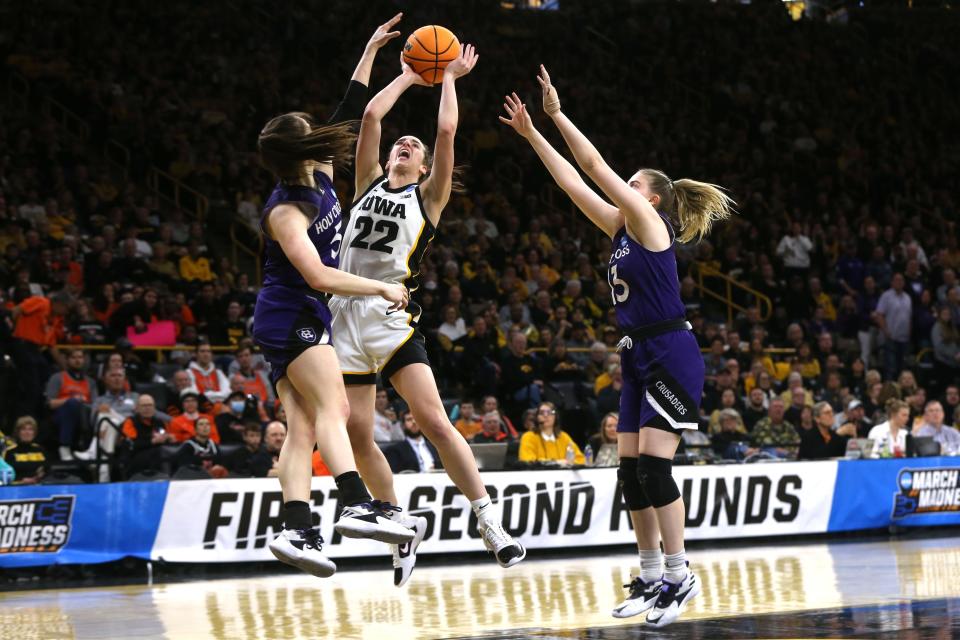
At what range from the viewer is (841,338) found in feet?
67.6

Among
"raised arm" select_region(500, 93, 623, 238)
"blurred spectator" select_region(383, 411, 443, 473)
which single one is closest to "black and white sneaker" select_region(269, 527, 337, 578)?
"raised arm" select_region(500, 93, 623, 238)

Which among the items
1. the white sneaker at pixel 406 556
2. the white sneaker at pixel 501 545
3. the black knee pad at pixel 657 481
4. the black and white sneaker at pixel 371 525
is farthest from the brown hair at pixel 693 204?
the black and white sneaker at pixel 371 525

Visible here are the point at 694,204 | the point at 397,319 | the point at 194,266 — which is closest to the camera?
the point at 397,319

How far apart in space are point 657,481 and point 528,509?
614 centimetres

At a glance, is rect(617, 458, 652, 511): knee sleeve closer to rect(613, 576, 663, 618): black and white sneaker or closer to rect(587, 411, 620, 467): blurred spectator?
rect(613, 576, 663, 618): black and white sneaker

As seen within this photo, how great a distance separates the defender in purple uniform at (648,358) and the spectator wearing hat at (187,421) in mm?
6809

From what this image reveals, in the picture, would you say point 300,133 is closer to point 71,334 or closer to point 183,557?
point 183,557

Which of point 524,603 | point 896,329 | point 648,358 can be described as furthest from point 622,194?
point 896,329

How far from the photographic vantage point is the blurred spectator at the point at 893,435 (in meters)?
15.3

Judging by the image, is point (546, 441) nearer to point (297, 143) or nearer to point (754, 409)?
point (754, 409)

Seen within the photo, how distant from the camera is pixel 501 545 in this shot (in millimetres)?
6922

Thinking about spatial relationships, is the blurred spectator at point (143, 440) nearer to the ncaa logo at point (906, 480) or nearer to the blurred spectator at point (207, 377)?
the blurred spectator at point (207, 377)

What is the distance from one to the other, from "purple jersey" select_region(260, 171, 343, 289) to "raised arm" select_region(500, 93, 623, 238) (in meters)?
1.21

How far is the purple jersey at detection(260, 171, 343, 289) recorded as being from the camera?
21.3 ft
